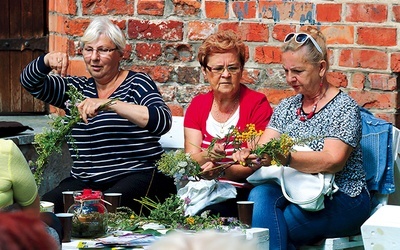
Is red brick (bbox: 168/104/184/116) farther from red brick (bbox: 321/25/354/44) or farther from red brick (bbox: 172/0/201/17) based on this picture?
red brick (bbox: 321/25/354/44)

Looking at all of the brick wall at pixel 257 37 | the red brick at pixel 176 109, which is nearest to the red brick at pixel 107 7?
the brick wall at pixel 257 37

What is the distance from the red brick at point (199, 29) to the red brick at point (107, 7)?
36 cm

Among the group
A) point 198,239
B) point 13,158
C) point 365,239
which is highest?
point 198,239

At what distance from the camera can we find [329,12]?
16.7ft

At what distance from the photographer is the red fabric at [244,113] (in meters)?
4.57

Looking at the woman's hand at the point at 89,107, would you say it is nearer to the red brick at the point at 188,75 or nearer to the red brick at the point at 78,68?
the red brick at the point at 188,75

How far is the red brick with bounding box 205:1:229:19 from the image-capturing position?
17.2ft

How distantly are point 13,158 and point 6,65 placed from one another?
2.89 meters

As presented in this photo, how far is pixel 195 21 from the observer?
5281mm

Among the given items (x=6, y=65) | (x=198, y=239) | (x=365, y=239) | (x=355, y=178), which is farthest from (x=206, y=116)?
(x=198, y=239)

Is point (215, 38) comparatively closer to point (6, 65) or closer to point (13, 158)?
point (13, 158)

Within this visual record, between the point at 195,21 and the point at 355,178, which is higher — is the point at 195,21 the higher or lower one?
the higher one

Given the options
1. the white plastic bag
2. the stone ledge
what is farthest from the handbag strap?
the stone ledge

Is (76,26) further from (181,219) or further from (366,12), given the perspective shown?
(181,219)
